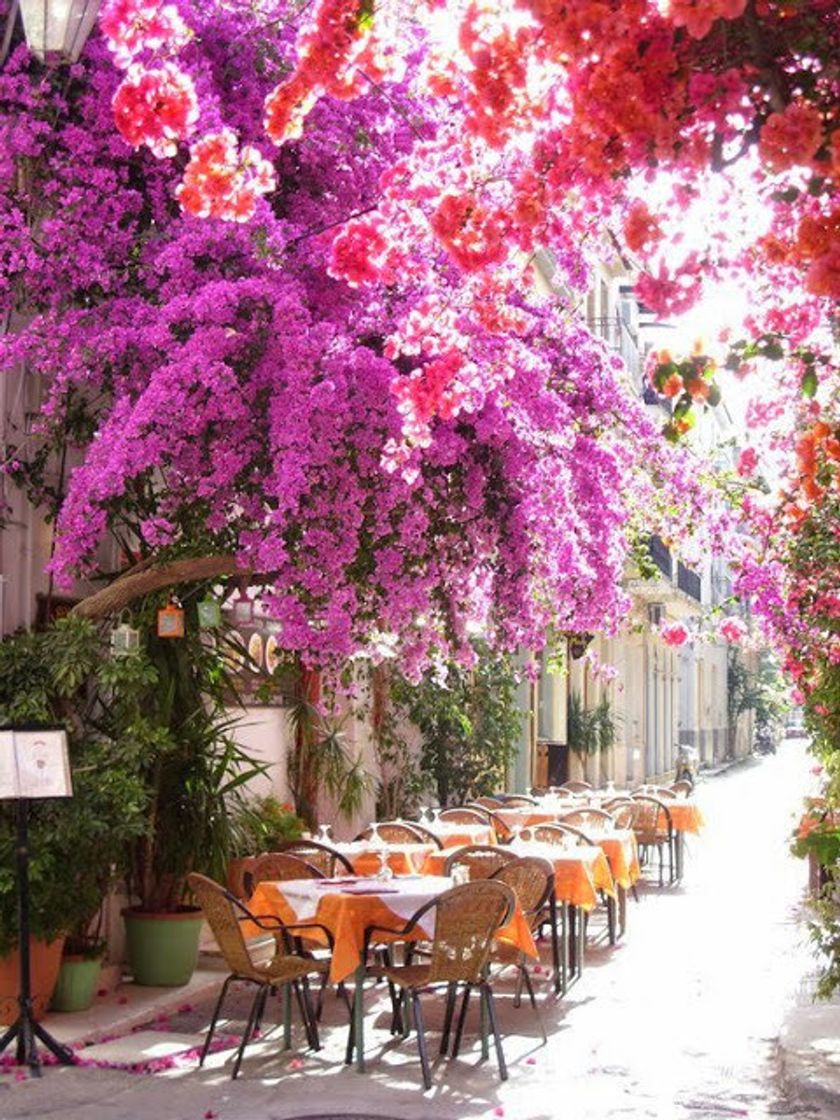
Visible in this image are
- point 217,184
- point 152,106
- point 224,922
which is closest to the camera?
point 152,106

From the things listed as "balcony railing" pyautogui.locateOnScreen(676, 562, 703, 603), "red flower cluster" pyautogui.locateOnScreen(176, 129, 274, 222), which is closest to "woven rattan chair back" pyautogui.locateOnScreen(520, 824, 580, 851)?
"red flower cluster" pyautogui.locateOnScreen(176, 129, 274, 222)

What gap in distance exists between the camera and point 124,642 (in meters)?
11.2

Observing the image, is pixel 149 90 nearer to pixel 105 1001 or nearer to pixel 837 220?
pixel 837 220

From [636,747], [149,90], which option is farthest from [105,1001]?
[636,747]

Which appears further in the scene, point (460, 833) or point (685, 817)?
point (685, 817)

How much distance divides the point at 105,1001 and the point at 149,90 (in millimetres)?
6805

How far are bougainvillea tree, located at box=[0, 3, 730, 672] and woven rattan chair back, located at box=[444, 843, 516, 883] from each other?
1308 millimetres

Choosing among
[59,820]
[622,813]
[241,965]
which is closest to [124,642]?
[59,820]

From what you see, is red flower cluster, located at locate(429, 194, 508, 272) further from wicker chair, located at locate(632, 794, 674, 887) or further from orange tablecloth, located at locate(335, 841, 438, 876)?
wicker chair, located at locate(632, 794, 674, 887)

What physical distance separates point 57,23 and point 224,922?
524 centimetres

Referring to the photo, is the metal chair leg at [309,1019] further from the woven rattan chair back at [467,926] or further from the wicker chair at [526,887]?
the wicker chair at [526,887]

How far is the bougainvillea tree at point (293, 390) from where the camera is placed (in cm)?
1009

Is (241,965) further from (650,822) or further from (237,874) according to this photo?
(650,822)

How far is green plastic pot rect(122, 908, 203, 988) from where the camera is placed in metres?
12.0
